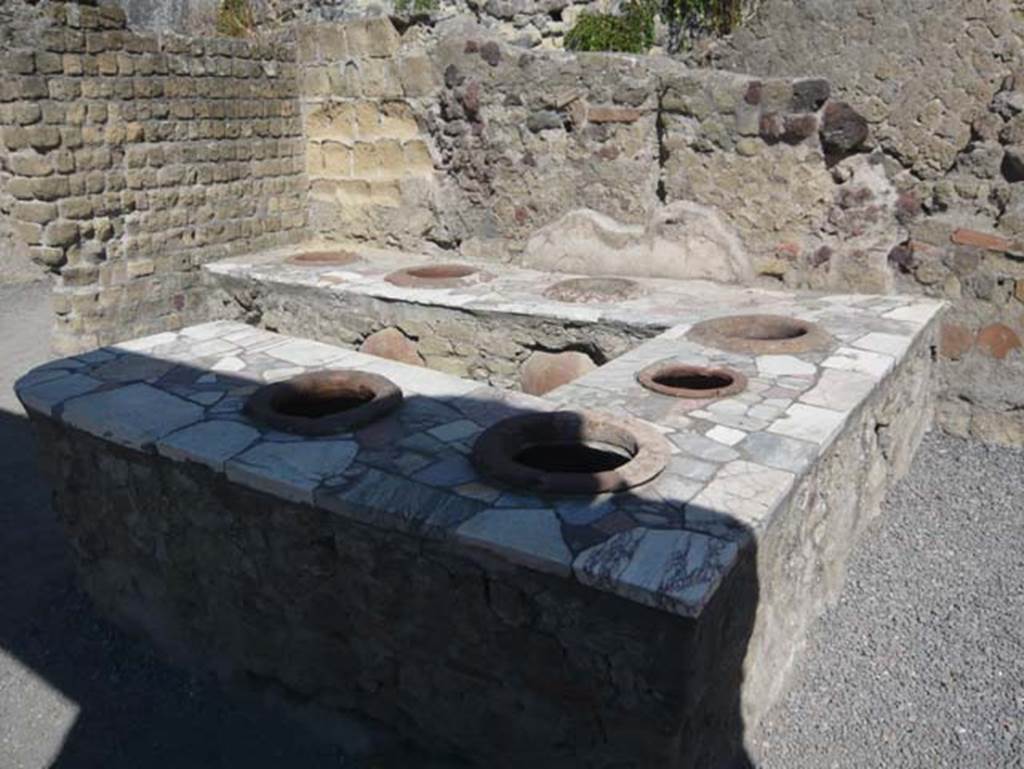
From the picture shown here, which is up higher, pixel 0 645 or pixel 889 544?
pixel 889 544

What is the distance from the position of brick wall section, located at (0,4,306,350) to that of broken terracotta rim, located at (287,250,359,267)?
0.60 meters

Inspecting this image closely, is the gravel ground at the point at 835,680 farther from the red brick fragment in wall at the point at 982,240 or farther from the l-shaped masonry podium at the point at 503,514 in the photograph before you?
the red brick fragment in wall at the point at 982,240

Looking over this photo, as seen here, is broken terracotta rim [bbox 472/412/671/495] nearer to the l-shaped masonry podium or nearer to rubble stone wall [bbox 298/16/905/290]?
the l-shaped masonry podium

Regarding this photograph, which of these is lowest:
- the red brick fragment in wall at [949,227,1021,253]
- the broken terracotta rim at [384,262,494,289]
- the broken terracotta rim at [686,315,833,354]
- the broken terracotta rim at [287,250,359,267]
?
the broken terracotta rim at [287,250,359,267]

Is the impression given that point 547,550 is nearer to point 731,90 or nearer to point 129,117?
point 731,90

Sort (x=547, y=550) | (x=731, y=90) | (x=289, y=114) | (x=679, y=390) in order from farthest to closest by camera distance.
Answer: (x=289, y=114) < (x=731, y=90) < (x=679, y=390) < (x=547, y=550)

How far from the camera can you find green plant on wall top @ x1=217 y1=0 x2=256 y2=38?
9445 millimetres

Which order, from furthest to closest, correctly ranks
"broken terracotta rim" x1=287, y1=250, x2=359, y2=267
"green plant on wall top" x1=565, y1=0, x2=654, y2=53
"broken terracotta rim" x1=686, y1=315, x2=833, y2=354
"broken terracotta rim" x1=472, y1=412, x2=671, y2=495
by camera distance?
"broken terracotta rim" x1=287, y1=250, x2=359, y2=267
"green plant on wall top" x1=565, y1=0, x2=654, y2=53
"broken terracotta rim" x1=686, y1=315, x2=833, y2=354
"broken terracotta rim" x1=472, y1=412, x2=671, y2=495

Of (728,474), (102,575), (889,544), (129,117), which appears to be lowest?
(102,575)

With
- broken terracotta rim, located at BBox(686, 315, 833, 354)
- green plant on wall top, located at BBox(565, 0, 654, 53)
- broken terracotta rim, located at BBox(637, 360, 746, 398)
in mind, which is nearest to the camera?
broken terracotta rim, located at BBox(637, 360, 746, 398)

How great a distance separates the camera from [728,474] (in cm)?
305

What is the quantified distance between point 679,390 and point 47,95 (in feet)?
15.5

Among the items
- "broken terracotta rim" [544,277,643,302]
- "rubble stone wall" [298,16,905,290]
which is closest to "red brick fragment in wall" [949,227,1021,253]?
"rubble stone wall" [298,16,905,290]

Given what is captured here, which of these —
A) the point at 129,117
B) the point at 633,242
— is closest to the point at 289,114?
the point at 129,117
